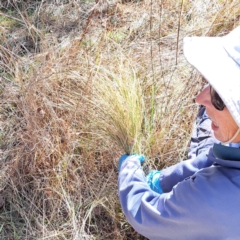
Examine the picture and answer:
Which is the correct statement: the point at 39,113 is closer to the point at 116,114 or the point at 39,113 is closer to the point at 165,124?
the point at 116,114

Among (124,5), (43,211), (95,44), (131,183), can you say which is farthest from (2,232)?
(124,5)

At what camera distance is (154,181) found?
161 cm

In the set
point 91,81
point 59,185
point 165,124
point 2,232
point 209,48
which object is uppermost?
point 209,48

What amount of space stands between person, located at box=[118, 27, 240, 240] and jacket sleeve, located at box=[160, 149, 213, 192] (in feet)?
0.75

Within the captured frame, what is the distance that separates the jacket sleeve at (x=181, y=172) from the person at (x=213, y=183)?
229 mm

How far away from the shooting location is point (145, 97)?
199 cm

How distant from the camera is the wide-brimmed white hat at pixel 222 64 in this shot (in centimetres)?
96

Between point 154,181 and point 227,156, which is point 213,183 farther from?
point 154,181

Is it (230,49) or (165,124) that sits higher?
(230,49)

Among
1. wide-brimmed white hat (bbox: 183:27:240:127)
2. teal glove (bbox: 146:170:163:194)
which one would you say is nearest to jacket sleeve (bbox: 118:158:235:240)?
teal glove (bbox: 146:170:163:194)

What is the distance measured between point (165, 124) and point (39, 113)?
1.92ft

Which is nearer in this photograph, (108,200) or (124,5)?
(108,200)

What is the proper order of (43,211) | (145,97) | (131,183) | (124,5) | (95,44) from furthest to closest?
1. (124,5)
2. (95,44)
3. (145,97)
4. (43,211)
5. (131,183)

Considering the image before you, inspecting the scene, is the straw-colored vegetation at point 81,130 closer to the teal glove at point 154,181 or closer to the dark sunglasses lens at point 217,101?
the teal glove at point 154,181
